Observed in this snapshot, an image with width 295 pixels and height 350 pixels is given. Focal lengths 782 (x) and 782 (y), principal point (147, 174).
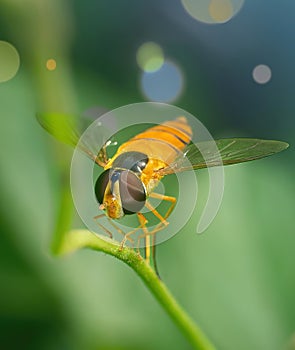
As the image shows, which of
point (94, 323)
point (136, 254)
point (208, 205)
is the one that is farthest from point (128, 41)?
point (136, 254)

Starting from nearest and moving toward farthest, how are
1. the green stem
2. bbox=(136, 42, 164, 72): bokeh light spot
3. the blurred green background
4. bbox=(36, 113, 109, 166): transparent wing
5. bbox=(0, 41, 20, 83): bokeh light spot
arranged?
the green stem, bbox=(36, 113, 109, 166): transparent wing, the blurred green background, bbox=(0, 41, 20, 83): bokeh light spot, bbox=(136, 42, 164, 72): bokeh light spot

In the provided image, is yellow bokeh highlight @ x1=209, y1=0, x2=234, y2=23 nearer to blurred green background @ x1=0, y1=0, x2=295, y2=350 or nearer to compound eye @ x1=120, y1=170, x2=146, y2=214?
blurred green background @ x1=0, y1=0, x2=295, y2=350

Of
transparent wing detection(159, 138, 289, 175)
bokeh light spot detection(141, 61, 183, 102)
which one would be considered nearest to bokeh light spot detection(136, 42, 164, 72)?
bokeh light spot detection(141, 61, 183, 102)

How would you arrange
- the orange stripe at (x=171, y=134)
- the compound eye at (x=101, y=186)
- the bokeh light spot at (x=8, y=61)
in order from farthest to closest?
the bokeh light spot at (x=8, y=61)
the orange stripe at (x=171, y=134)
the compound eye at (x=101, y=186)

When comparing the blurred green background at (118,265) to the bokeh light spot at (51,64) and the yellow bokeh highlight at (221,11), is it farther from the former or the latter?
the yellow bokeh highlight at (221,11)

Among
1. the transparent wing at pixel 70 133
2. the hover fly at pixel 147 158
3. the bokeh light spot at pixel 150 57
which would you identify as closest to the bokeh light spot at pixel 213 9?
the bokeh light spot at pixel 150 57

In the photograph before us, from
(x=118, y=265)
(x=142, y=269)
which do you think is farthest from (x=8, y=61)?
(x=142, y=269)
